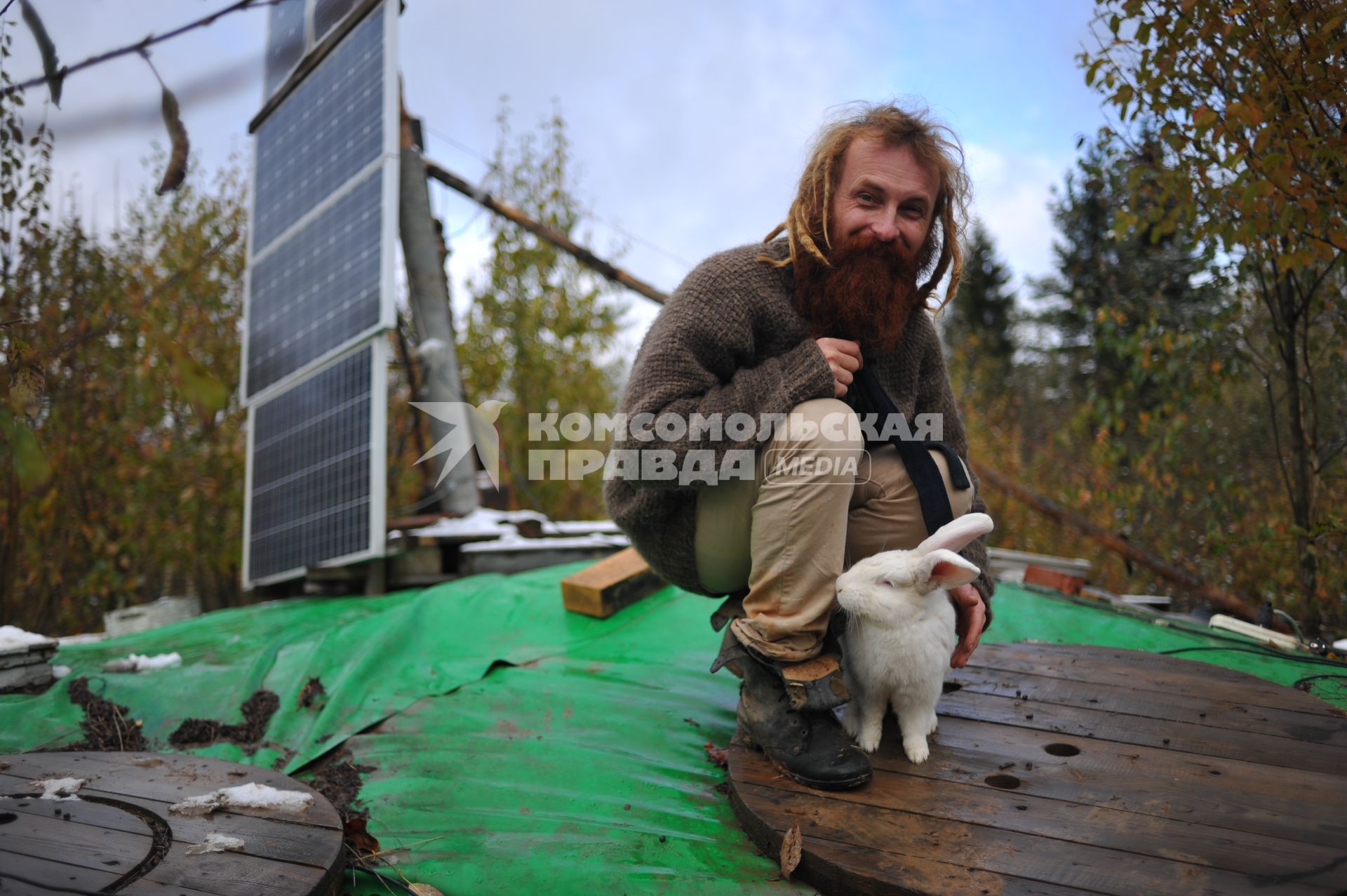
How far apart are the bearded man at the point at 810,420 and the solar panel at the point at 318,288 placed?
242 cm

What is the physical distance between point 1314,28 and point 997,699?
197 centimetres

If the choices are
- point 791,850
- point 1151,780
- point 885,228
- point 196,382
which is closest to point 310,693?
point 791,850

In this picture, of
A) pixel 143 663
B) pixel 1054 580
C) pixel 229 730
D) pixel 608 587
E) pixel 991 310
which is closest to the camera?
pixel 229 730

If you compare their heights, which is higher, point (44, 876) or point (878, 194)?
point (878, 194)

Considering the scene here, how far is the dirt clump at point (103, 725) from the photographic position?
2.26m

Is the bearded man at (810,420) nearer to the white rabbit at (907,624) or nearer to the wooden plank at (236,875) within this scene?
the white rabbit at (907,624)

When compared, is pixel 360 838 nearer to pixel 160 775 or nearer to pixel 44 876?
pixel 160 775

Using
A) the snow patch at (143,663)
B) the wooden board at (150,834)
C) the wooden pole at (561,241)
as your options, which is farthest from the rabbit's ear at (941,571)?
the wooden pole at (561,241)

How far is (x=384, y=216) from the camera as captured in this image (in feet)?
Answer: 13.4

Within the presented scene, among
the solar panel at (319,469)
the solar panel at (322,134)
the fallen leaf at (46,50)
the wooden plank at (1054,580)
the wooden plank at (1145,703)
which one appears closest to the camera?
the fallen leaf at (46,50)

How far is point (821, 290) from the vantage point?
207cm

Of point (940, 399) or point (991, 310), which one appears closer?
point (940, 399)

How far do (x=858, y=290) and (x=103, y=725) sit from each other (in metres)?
2.36

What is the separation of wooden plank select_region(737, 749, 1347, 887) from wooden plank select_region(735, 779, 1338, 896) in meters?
0.02
